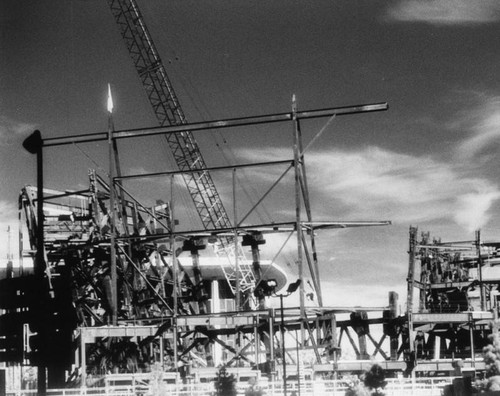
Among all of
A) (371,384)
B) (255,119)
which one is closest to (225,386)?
(371,384)

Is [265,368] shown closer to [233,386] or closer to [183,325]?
[183,325]

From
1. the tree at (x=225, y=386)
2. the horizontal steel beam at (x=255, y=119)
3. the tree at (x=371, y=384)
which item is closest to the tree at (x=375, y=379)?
the tree at (x=371, y=384)

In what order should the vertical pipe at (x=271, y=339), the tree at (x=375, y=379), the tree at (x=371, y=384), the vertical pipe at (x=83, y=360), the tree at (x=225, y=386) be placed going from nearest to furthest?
1. the tree at (x=225, y=386)
2. the tree at (x=371, y=384)
3. the tree at (x=375, y=379)
4. the vertical pipe at (x=271, y=339)
5. the vertical pipe at (x=83, y=360)

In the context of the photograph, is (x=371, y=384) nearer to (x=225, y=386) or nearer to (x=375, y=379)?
(x=375, y=379)

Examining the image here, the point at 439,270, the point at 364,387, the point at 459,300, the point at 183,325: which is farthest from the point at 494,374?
the point at 439,270

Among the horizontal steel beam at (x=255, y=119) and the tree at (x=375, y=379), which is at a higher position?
the horizontal steel beam at (x=255, y=119)

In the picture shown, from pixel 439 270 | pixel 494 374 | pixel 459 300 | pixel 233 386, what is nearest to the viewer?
pixel 233 386

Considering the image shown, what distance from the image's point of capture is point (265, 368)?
118 ft

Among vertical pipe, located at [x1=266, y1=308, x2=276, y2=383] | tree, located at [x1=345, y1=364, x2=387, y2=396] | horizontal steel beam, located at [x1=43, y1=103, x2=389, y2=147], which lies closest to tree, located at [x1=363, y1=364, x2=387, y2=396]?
tree, located at [x1=345, y1=364, x2=387, y2=396]

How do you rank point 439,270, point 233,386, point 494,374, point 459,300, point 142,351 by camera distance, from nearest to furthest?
point 233,386 → point 494,374 → point 142,351 → point 459,300 → point 439,270

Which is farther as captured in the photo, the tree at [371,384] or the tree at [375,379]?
the tree at [375,379]

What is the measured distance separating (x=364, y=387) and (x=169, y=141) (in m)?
53.6

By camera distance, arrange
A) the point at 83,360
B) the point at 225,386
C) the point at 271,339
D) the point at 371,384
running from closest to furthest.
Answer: the point at 225,386, the point at 371,384, the point at 271,339, the point at 83,360

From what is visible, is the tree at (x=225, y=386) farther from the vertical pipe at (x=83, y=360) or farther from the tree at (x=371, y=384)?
the vertical pipe at (x=83, y=360)
